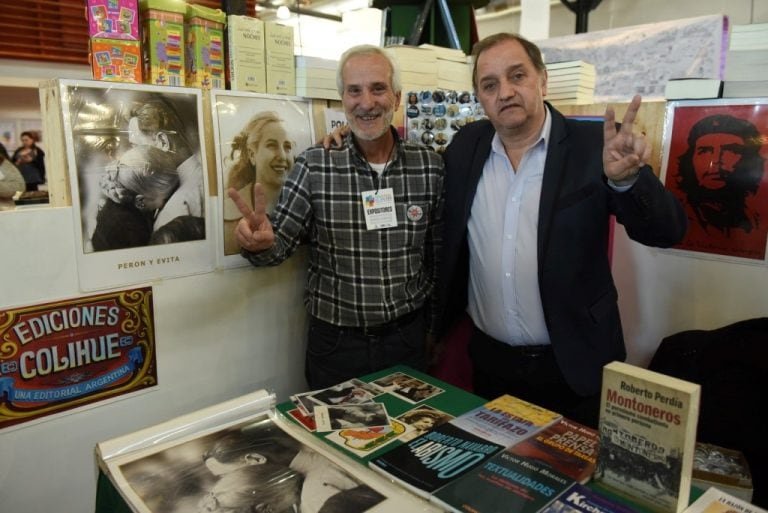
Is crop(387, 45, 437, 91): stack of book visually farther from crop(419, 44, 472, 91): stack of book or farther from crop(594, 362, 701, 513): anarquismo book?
crop(594, 362, 701, 513): anarquismo book

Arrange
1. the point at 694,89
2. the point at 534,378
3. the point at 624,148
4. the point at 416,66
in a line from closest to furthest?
the point at 624,148 < the point at 534,378 < the point at 694,89 < the point at 416,66

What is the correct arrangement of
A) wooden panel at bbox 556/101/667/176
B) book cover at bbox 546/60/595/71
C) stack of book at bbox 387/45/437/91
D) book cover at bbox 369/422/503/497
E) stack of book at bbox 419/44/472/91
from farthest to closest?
stack of book at bbox 419/44/472/91, stack of book at bbox 387/45/437/91, book cover at bbox 546/60/595/71, wooden panel at bbox 556/101/667/176, book cover at bbox 369/422/503/497

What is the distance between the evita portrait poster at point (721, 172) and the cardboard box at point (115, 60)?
6.43ft

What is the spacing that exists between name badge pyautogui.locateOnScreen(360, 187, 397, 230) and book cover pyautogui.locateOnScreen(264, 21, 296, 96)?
60 cm

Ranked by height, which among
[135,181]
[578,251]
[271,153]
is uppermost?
[271,153]

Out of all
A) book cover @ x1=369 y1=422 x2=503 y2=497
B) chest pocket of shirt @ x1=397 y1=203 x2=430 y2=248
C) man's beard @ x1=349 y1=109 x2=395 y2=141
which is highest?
man's beard @ x1=349 y1=109 x2=395 y2=141

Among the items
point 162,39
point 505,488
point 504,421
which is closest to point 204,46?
point 162,39

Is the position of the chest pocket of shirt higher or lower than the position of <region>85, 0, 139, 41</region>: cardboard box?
lower

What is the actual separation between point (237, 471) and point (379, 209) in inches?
43.8

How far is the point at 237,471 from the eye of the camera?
1024 mm

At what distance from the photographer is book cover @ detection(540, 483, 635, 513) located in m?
0.92

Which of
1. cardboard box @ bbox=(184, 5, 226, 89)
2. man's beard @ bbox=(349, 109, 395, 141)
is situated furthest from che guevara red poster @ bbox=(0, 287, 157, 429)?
man's beard @ bbox=(349, 109, 395, 141)

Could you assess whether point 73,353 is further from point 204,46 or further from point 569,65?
point 569,65

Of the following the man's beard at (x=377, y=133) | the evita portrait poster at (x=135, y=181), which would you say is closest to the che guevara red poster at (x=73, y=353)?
the evita portrait poster at (x=135, y=181)
